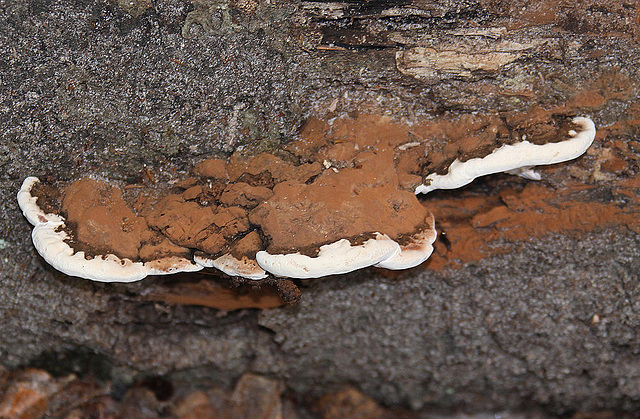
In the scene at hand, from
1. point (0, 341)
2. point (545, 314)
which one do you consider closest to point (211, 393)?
point (0, 341)

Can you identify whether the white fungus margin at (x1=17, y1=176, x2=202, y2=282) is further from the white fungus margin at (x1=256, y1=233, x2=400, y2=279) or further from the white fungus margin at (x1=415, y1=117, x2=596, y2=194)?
the white fungus margin at (x1=415, y1=117, x2=596, y2=194)

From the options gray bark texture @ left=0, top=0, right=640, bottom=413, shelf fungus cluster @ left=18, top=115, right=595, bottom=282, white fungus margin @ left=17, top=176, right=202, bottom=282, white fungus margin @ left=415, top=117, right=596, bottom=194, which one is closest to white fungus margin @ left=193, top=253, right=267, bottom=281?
shelf fungus cluster @ left=18, top=115, right=595, bottom=282

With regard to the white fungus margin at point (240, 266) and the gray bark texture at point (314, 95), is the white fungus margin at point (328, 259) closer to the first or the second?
the white fungus margin at point (240, 266)

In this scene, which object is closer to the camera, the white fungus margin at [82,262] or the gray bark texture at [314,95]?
the white fungus margin at [82,262]

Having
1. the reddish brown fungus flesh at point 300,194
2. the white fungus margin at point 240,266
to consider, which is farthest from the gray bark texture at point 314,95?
the white fungus margin at point 240,266

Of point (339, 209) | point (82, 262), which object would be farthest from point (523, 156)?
point (82, 262)

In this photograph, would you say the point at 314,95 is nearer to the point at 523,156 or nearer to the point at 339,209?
the point at 339,209

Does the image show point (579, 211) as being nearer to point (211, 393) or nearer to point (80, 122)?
point (80, 122)
